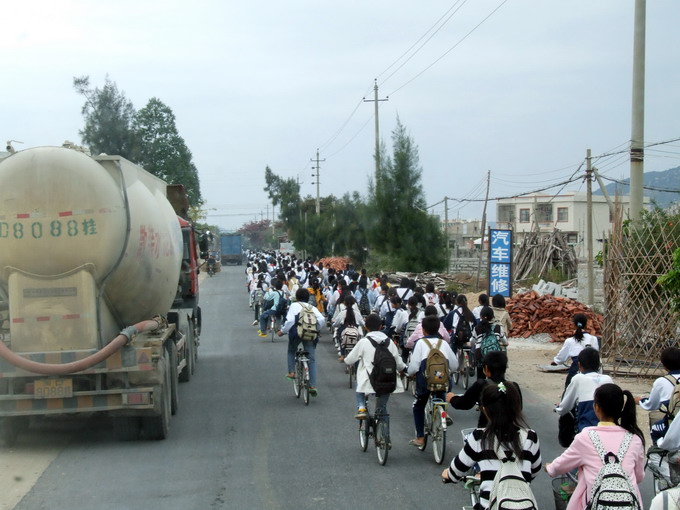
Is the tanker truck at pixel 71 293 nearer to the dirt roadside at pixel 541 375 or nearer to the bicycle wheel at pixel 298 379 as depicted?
the bicycle wheel at pixel 298 379

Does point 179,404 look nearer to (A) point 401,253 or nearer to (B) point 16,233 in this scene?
(B) point 16,233

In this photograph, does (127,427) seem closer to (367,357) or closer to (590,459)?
(367,357)

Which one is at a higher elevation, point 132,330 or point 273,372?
point 132,330

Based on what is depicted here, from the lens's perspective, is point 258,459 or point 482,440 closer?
point 482,440

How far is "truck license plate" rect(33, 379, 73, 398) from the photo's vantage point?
31.2 feet

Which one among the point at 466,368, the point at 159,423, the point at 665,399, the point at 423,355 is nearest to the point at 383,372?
the point at 423,355

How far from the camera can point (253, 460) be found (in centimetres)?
920

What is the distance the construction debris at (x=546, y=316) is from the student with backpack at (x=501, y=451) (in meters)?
16.4

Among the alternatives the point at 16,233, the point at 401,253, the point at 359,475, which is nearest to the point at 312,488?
the point at 359,475

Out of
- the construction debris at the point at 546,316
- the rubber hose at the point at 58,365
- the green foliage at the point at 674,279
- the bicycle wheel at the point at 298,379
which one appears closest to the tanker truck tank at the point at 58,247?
the rubber hose at the point at 58,365

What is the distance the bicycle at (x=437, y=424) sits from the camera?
28.8ft

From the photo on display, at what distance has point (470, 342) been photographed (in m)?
14.1

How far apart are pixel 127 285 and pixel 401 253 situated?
26.4 metres

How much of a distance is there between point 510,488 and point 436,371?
164 inches
